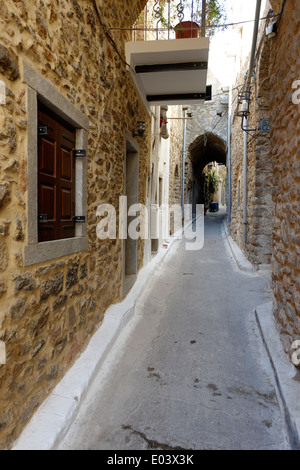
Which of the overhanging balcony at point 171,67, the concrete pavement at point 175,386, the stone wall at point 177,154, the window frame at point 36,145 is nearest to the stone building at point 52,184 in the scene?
the window frame at point 36,145

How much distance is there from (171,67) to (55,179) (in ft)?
9.23

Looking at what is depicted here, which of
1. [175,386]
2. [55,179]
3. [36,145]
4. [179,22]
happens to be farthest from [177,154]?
[36,145]

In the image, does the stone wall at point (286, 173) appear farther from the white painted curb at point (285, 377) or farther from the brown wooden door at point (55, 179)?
the brown wooden door at point (55, 179)

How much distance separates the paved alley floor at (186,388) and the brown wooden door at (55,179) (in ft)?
4.34

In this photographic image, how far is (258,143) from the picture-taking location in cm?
629

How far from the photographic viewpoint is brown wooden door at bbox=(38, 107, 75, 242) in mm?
2105

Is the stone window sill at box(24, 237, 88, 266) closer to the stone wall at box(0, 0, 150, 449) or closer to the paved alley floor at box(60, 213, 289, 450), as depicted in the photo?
the stone wall at box(0, 0, 150, 449)

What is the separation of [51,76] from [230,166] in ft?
35.9

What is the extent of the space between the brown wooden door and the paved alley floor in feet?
4.34

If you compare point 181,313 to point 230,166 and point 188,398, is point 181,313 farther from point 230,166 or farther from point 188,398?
point 230,166

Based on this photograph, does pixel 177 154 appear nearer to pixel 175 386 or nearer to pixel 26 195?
pixel 175 386

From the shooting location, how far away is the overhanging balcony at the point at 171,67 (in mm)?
3752

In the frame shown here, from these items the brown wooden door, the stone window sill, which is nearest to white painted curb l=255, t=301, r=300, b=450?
the stone window sill

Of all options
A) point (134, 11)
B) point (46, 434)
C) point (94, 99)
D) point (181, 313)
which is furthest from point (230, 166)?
point (46, 434)
